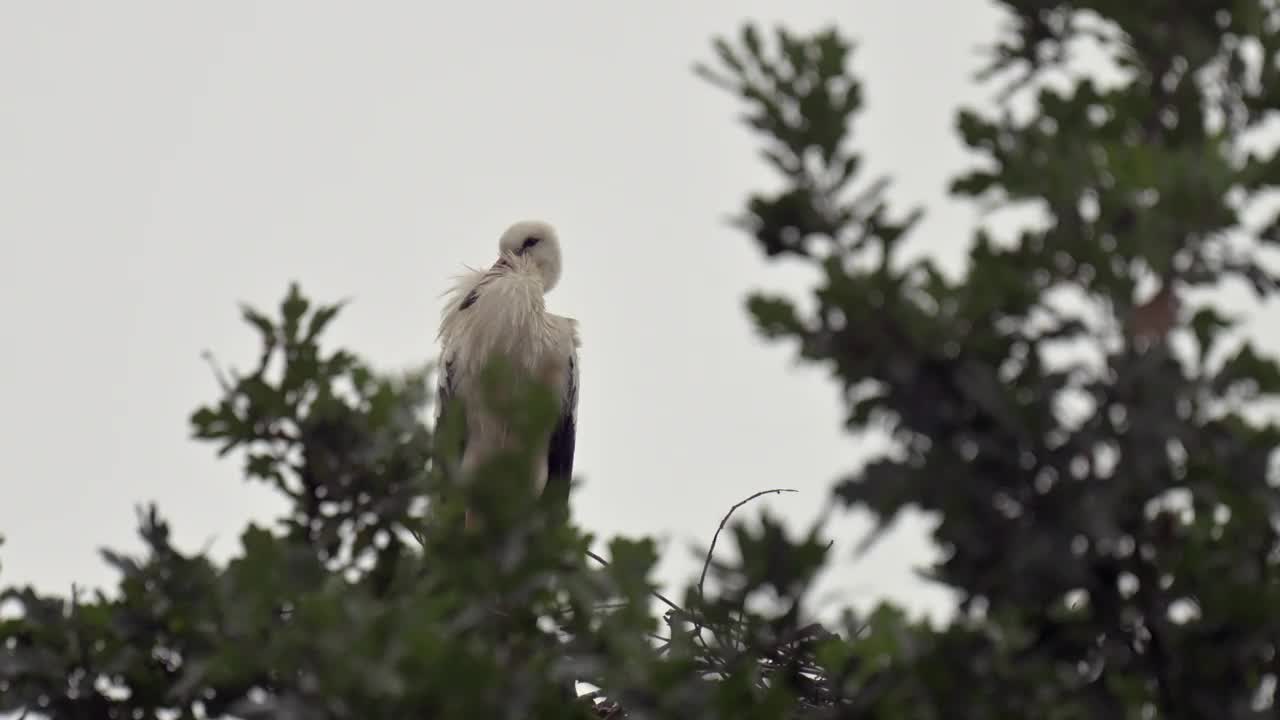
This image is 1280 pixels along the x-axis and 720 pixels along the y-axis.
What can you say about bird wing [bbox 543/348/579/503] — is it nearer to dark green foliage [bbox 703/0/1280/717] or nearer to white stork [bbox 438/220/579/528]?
white stork [bbox 438/220/579/528]

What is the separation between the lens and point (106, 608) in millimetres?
2609

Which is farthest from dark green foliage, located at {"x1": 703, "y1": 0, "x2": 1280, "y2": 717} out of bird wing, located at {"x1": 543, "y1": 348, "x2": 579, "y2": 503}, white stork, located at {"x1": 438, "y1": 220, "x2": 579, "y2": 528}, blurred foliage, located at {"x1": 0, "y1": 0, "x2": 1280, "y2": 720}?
bird wing, located at {"x1": 543, "y1": 348, "x2": 579, "y2": 503}

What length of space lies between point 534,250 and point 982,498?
5317 millimetres

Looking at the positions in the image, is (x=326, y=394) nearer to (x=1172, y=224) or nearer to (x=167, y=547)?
(x=167, y=547)

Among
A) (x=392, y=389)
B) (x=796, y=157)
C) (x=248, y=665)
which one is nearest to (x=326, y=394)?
(x=392, y=389)

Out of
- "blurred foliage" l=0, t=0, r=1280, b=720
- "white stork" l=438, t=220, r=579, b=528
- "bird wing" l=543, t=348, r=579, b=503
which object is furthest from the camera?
"bird wing" l=543, t=348, r=579, b=503

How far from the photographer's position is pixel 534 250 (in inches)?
282

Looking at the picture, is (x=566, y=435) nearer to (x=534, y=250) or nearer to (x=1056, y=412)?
(x=534, y=250)

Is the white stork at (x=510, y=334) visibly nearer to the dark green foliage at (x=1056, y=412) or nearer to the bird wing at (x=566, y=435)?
the bird wing at (x=566, y=435)

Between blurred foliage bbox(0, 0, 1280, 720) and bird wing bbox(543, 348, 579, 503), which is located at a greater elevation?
bird wing bbox(543, 348, 579, 503)

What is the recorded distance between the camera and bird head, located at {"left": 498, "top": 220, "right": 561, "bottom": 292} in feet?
23.2

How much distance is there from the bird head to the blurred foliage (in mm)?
4816

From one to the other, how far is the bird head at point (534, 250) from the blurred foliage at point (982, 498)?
4816 mm

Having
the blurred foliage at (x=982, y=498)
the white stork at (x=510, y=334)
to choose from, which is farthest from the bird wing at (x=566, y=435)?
the blurred foliage at (x=982, y=498)
